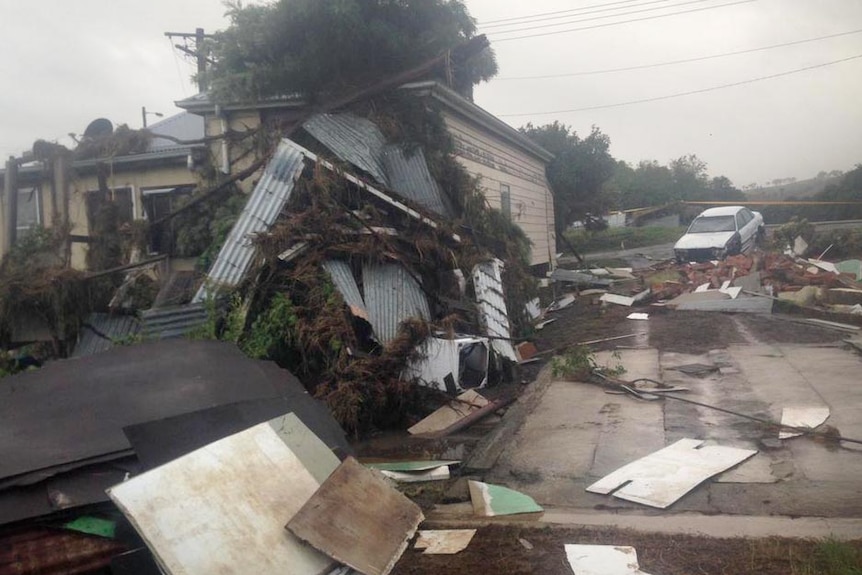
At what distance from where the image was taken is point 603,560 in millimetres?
3959

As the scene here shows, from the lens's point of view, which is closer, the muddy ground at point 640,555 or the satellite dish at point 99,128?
the muddy ground at point 640,555

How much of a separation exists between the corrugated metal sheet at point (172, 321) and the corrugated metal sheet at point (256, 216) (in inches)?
11.6

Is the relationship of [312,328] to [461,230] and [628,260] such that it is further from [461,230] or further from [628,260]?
[628,260]

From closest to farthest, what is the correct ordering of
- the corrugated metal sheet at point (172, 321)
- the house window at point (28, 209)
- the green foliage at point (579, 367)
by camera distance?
the corrugated metal sheet at point (172, 321), the green foliage at point (579, 367), the house window at point (28, 209)

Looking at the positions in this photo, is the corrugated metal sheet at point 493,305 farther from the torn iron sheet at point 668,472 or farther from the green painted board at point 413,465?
the torn iron sheet at point 668,472

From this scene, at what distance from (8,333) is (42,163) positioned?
18.0 feet

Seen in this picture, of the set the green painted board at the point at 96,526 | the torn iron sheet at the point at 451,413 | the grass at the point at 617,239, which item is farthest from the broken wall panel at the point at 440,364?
the grass at the point at 617,239

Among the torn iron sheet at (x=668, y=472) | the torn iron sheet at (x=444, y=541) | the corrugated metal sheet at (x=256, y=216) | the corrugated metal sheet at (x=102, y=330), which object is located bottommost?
the torn iron sheet at (x=444, y=541)

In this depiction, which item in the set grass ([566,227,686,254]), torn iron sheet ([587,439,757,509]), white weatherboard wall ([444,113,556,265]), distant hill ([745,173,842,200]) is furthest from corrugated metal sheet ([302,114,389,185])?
distant hill ([745,173,842,200])

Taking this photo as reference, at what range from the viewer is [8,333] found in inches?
357

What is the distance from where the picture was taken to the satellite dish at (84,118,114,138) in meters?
13.9

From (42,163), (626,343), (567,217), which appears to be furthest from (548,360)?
(567,217)

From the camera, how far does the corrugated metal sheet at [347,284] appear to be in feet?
27.0

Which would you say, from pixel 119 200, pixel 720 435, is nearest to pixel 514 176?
pixel 119 200
